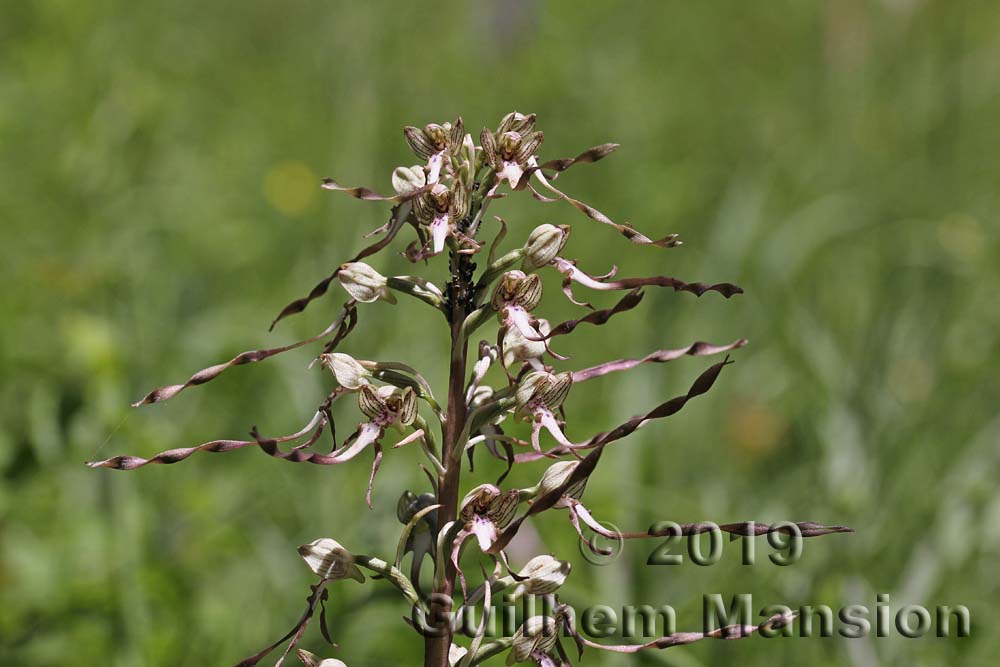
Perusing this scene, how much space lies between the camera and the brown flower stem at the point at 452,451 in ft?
4.57

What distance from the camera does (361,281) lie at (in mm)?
1506

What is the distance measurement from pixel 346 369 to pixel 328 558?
27cm

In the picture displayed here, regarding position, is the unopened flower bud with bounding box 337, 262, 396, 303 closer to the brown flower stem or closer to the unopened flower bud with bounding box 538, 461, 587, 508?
the brown flower stem

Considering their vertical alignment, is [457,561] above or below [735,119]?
below

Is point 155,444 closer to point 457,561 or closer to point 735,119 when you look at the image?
point 457,561

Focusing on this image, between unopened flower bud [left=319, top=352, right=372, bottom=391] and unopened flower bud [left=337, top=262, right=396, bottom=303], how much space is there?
100mm

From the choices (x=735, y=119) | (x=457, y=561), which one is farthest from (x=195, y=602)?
(x=735, y=119)

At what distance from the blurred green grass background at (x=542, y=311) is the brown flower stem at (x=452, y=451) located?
0.63 m

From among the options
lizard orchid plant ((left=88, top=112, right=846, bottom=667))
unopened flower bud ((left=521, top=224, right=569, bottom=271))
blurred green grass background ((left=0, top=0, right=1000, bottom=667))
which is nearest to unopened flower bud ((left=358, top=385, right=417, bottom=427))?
lizard orchid plant ((left=88, top=112, right=846, bottom=667))

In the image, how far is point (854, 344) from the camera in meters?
4.41

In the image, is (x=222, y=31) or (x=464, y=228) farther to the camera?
(x=222, y=31)

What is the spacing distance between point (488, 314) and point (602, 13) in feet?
21.3

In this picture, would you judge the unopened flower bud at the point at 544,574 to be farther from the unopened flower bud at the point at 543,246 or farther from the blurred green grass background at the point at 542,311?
the blurred green grass background at the point at 542,311

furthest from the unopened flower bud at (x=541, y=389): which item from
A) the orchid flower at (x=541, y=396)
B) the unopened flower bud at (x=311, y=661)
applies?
the unopened flower bud at (x=311, y=661)
